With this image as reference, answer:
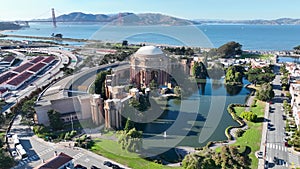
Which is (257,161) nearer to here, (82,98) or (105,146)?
(105,146)

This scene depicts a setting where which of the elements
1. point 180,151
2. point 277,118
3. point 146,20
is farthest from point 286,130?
point 146,20

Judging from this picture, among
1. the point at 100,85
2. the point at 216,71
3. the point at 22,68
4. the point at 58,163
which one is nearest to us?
the point at 58,163

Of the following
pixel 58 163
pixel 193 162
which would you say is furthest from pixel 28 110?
pixel 193 162

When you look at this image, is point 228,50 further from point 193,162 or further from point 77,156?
point 77,156

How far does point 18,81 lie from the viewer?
124ft

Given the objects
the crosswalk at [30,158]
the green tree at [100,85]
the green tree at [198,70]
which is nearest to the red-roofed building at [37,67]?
the green tree at [100,85]

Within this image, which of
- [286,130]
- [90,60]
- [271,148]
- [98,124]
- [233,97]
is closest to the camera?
[271,148]

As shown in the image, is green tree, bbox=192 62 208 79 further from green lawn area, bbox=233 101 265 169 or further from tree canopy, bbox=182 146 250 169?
tree canopy, bbox=182 146 250 169

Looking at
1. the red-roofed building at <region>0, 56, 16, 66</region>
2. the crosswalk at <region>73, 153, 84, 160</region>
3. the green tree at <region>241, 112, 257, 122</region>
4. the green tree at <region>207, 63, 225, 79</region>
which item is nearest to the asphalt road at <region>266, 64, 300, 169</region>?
the green tree at <region>241, 112, 257, 122</region>

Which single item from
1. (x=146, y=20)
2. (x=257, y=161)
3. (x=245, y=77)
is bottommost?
(x=257, y=161)

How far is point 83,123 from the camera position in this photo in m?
24.2

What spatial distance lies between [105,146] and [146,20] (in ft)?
342

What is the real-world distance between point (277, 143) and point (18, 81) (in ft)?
111

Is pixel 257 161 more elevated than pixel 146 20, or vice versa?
pixel 146 20
